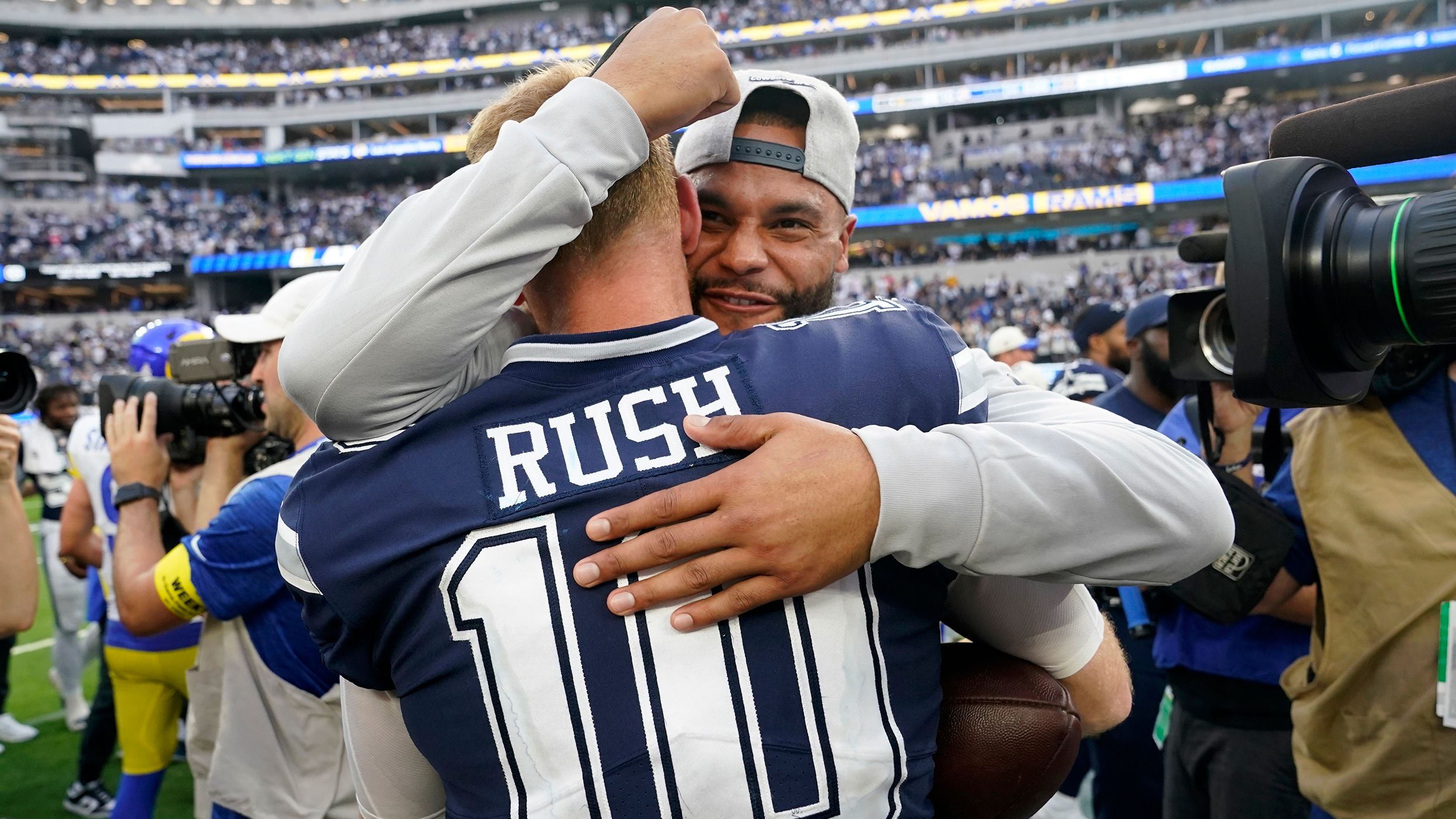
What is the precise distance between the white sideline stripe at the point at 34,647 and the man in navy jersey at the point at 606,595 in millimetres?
9138

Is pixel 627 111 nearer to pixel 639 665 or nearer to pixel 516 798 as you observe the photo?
pixel 639 665

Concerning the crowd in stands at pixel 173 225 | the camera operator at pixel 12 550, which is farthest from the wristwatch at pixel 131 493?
the crowd in stands at pixel 173 225

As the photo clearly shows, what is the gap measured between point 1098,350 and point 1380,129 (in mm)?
4680

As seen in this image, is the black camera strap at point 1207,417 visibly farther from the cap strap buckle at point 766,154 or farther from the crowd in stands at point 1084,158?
the crowd in stands at point 1084,158

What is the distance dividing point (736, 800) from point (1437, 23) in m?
39.1

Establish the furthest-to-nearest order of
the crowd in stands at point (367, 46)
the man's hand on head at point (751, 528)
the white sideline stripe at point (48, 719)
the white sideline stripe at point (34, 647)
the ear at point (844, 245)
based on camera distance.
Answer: the crowd in stands at point (367, 46) < the white sideline stripe at point (34, 647) < the white sideline stripe at point (48, 719) < the ear at point (844, 245) < the man's hand on head at point (751, 528)

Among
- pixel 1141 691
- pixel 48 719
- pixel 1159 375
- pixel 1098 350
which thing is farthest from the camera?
pixel 48 719

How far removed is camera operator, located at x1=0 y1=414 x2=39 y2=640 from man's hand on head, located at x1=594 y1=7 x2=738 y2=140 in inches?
82.4

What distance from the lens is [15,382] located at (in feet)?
8.29

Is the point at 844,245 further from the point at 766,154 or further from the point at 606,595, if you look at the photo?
the point at 606,595

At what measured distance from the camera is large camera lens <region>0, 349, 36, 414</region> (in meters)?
2.48

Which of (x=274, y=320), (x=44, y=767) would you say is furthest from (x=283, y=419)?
Answer: (x=44, y=767)

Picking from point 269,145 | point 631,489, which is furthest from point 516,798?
point 269,145

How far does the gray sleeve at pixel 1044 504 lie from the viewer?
3.31 feet
